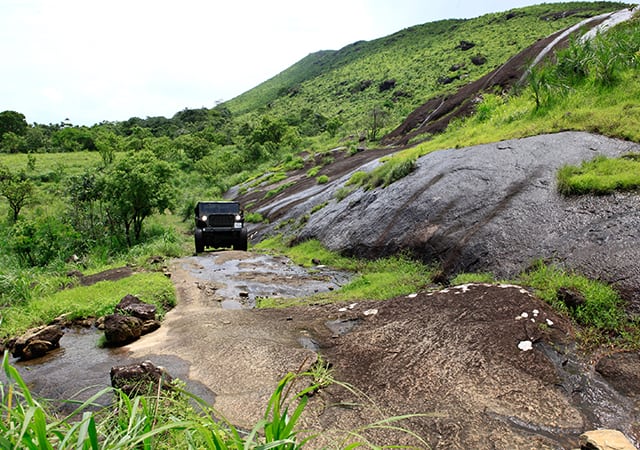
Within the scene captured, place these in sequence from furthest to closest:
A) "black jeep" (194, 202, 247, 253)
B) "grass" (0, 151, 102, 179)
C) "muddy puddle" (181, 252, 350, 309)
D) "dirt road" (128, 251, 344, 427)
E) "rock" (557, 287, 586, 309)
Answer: "grass" (0, 151, 102, 179)
"black jeep" (194, 202, 247, 253)
"muddy puddle" (181, 252, 350, 309)
"rock" (557, 287, 586, 309)
"dirt road" (128, 251, 344, 427)

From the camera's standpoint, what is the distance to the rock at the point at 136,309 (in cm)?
839

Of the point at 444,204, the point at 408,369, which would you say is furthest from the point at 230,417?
the point at 444,204

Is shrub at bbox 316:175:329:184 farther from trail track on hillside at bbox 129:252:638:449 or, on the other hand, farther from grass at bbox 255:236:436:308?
trail track on hillside at bbox 129:252:638:449

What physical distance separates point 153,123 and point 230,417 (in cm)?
11676

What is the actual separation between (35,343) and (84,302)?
2388 mm

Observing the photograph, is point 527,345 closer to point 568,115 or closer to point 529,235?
point 529,235

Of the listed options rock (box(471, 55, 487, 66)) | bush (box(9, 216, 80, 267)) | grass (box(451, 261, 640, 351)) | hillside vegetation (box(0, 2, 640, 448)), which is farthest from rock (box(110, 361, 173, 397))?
rock (box(471, 55, 487, 66))

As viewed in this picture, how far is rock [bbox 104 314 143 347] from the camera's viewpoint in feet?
25.0

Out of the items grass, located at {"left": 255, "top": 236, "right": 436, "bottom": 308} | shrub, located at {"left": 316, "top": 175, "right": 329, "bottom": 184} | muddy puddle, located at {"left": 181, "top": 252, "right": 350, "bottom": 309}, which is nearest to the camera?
grass, located at {"left": 255, "top": 236, "right": 436, "bottom": 308}

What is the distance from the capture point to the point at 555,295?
655cm

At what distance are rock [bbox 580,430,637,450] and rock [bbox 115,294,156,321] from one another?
→ 296 inches

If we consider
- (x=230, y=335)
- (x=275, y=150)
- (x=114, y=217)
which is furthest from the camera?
(x=275, y=150)

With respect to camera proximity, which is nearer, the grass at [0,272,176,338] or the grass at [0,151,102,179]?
the grass at [0,272,176,338]

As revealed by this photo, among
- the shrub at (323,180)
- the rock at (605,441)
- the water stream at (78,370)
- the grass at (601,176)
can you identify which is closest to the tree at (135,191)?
the shrub at (323,180)
